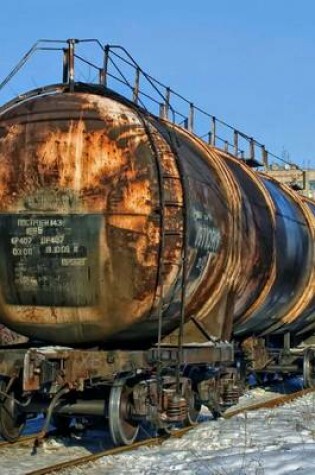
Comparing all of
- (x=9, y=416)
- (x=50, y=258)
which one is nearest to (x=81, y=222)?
(x=50, y=258)

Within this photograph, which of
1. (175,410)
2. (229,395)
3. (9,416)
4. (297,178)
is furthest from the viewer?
(297,178)

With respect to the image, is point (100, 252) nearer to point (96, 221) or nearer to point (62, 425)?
point (96, 221)

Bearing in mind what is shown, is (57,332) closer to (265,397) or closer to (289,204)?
(289,204)

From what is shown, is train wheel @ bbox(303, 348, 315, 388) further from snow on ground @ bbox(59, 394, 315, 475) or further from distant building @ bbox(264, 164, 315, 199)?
snow on ground @ bbox(59, 394, 315, 475)

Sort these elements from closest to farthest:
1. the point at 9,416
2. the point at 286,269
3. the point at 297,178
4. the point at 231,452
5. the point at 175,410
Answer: the point at 231,452, the point at 175,410, the point at 9,416, the point at 286,269, the point at 297,178

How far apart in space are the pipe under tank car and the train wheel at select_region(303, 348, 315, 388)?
596 cm

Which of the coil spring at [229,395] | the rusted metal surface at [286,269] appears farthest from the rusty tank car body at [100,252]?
the rusted metal surface at [286,269]

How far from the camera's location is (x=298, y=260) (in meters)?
12.0

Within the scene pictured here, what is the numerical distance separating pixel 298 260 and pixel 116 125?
Result: 497 centimetres

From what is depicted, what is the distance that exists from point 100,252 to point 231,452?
8.12ft

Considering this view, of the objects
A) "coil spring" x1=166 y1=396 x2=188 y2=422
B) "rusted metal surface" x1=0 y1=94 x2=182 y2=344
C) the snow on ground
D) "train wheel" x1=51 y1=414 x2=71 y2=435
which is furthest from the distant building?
"coil spring" x1=166 y1=396 x2=188 y2=422

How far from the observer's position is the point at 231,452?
7742 millimetres

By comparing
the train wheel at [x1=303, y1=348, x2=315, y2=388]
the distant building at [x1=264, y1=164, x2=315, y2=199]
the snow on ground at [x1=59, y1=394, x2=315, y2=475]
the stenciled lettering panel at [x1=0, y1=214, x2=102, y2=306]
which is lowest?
the snow on ground at [x1=59, y1=394, x2=315, y2=475]

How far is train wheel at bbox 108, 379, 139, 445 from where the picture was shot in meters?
7.92
